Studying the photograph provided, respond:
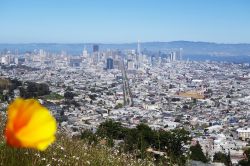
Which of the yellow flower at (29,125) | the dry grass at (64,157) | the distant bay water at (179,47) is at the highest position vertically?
the yellow flower at (29,125)

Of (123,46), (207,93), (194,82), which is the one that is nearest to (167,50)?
(123,46)

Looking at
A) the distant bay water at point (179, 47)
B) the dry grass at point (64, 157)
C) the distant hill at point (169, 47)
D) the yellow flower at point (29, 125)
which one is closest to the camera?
→ the yellow flower at point (29, 125)

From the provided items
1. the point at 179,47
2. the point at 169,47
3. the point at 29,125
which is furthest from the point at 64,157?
the point at 179,47

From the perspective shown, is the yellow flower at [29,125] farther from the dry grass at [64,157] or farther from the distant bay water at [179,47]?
the distant bay water at [179,47]

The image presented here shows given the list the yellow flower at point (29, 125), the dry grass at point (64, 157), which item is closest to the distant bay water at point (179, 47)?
the dry grass at point (64, 157)

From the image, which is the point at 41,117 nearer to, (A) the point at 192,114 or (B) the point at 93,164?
(B) the point at 93,164

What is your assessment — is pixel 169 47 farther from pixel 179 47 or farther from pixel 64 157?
pixel 64 157
